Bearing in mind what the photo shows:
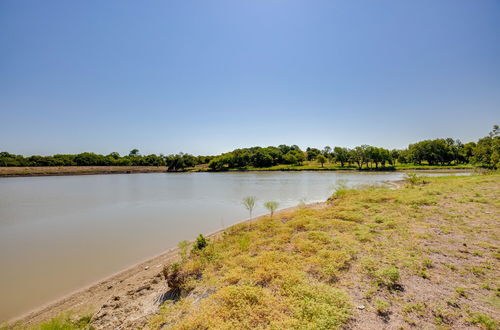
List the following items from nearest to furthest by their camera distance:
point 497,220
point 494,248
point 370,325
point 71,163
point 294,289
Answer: point 370,325 → point 294,289 → point 494,248 → point 497,220 → point 71,163

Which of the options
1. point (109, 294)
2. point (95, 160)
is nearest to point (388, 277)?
point (109, 294)

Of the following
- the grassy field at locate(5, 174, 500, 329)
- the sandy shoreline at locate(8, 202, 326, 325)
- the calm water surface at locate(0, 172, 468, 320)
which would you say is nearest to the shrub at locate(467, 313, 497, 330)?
the grassy field at locate(5, 174, 500, 329)

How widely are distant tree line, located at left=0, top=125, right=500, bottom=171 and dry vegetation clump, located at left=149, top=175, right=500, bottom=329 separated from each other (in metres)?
49.0

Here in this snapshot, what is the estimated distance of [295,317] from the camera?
3.89 meters

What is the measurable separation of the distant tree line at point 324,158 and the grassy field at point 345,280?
49.0 m

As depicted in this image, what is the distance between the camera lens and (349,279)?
5.10m

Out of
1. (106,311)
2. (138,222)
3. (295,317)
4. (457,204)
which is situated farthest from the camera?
(138,222)

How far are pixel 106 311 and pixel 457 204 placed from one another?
56.2 ft

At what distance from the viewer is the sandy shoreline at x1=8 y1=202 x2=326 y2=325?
19.2 ft

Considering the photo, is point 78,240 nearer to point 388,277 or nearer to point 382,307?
point 382,307

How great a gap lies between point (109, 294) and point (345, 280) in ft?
24.1

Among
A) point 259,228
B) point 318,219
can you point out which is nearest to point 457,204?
point 318,219

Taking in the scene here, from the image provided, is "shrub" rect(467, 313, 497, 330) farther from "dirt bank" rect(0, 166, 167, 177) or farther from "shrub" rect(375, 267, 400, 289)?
"dirt bank" rect(0, 166, 167, 177)

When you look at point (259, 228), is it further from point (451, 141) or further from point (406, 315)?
point (451, 141)
